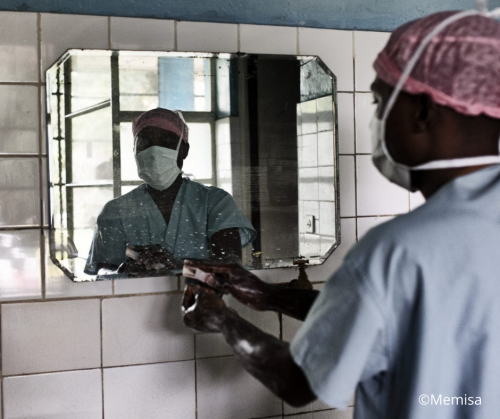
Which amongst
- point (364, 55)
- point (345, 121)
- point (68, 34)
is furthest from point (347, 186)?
point (68, 34)

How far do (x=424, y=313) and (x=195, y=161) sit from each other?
0.78 meters

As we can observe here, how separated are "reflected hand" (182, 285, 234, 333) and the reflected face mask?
451mm

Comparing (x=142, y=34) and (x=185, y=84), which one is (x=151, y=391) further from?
(x=142, y=34)

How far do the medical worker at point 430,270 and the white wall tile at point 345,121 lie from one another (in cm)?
74

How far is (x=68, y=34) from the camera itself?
1204mm

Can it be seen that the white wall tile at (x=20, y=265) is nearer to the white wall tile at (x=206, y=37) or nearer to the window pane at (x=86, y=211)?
the window pane at (x=86, y=211)

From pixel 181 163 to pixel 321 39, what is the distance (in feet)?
1.64

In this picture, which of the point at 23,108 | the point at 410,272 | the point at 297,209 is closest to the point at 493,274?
the point at 410,272

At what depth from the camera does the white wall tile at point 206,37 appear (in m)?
1.27

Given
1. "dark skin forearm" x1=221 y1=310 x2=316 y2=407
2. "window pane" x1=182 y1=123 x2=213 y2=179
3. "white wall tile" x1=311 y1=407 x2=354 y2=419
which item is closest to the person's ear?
"dark skin forearm" x1=221 y1=310 x2=316 y2=407

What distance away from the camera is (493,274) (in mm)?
611

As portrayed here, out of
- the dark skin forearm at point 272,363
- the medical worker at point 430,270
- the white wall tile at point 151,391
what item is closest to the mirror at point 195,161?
the white wall tile at point 151,391

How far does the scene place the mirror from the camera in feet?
3.98

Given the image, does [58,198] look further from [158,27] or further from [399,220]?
[399,220]
